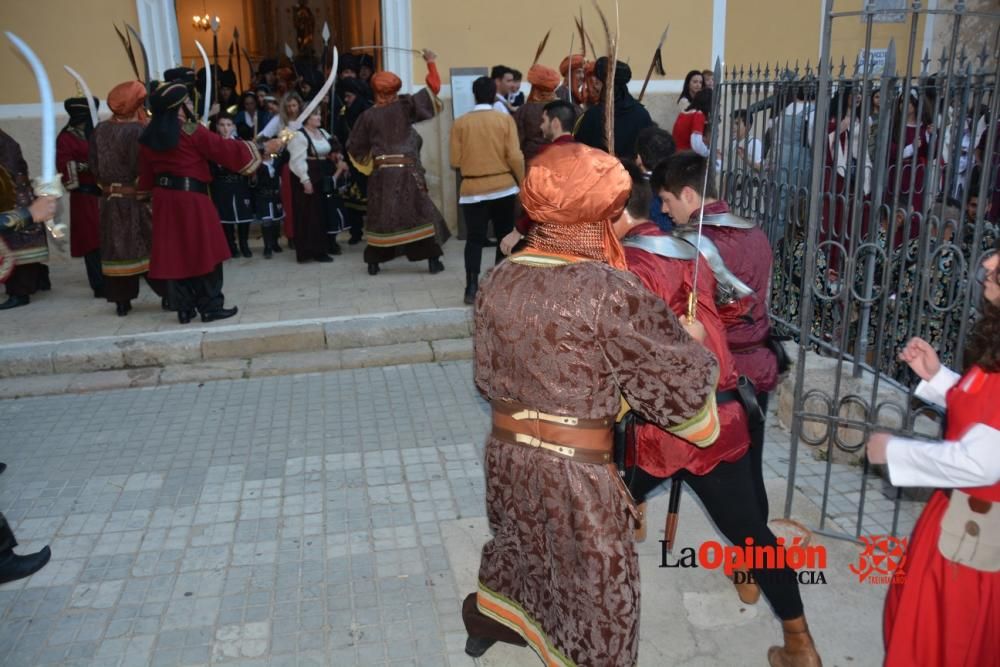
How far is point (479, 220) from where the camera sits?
7113 millimetres

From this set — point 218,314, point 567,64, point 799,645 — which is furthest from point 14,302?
point 799,645

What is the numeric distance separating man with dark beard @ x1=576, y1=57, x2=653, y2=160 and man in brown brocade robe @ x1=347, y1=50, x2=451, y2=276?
1862 mm

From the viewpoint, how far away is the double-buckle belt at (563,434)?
239cm

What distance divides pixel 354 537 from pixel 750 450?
5.93 feet

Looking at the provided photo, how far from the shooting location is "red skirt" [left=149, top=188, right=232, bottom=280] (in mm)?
6574

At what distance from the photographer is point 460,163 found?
7215mm

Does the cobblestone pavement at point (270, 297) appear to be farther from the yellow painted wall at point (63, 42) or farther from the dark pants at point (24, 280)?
the yellow painted wall at point (63, 42)

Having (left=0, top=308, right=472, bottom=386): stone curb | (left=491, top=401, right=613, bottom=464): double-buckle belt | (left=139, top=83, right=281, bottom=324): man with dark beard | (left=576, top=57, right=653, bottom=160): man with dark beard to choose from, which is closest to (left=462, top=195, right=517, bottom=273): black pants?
(left=0, top=308, right=472, bottom=386): stone curb

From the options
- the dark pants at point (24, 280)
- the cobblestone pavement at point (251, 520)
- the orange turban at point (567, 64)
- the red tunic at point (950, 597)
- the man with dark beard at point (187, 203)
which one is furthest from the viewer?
the orange turban at point (567, 64)

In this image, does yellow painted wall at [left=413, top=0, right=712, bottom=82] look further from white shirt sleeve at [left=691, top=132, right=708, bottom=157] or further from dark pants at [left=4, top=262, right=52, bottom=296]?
dark pants at [left=4, top=262, right=52, bottom=296]

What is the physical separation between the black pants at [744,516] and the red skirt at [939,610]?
377mm

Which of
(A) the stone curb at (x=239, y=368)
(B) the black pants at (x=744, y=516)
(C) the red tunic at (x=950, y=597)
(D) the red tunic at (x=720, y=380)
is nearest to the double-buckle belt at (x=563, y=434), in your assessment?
(D) the red tunic at (x=720, y=380)

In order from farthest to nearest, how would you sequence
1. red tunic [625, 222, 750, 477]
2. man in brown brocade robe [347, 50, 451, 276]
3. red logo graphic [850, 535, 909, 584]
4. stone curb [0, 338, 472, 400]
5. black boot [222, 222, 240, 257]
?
black boot [222, 222, 240, 257] → man in brown brocade robe [347, 50, 451, 276] → stone curb [0, 338, 472, 400] → red logo graphic [850, 535, 909, 584] → red tunic [625, 222, 750, 477]

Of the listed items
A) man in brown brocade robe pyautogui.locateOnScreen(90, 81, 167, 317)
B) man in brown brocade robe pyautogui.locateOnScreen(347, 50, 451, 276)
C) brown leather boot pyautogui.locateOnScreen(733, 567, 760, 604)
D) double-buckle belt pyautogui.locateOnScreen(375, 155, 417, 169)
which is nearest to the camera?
brown leather boot pyautogui.locateOnScreen(733, 567, 760, 604)
